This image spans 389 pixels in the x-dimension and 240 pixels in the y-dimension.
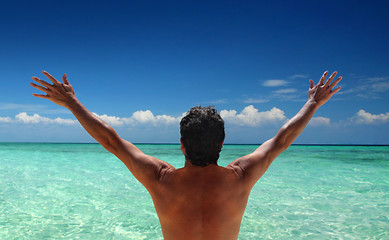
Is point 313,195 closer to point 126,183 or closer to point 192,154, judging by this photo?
point 126,183

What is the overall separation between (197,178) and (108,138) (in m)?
0.57

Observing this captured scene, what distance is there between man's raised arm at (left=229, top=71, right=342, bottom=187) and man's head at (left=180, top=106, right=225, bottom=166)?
0.67 feet

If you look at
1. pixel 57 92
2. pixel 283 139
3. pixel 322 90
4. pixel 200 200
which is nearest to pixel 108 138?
pixel 57 92

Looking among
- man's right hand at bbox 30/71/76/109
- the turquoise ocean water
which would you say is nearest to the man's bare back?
man's right hand at bbox 30/71/76/109

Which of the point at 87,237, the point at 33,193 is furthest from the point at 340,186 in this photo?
the point at 33,193

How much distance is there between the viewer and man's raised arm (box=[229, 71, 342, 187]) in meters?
1.76

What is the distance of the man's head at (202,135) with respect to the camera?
5.17 ft

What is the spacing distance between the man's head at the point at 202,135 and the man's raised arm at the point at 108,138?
217mm

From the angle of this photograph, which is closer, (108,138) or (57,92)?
(108,138)

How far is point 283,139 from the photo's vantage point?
1.92m

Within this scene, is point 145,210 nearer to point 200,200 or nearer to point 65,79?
point 65,79

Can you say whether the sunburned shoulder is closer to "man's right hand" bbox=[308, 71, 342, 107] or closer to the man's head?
the man's head

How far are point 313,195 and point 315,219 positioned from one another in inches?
95.8

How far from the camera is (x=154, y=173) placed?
1693 mm
